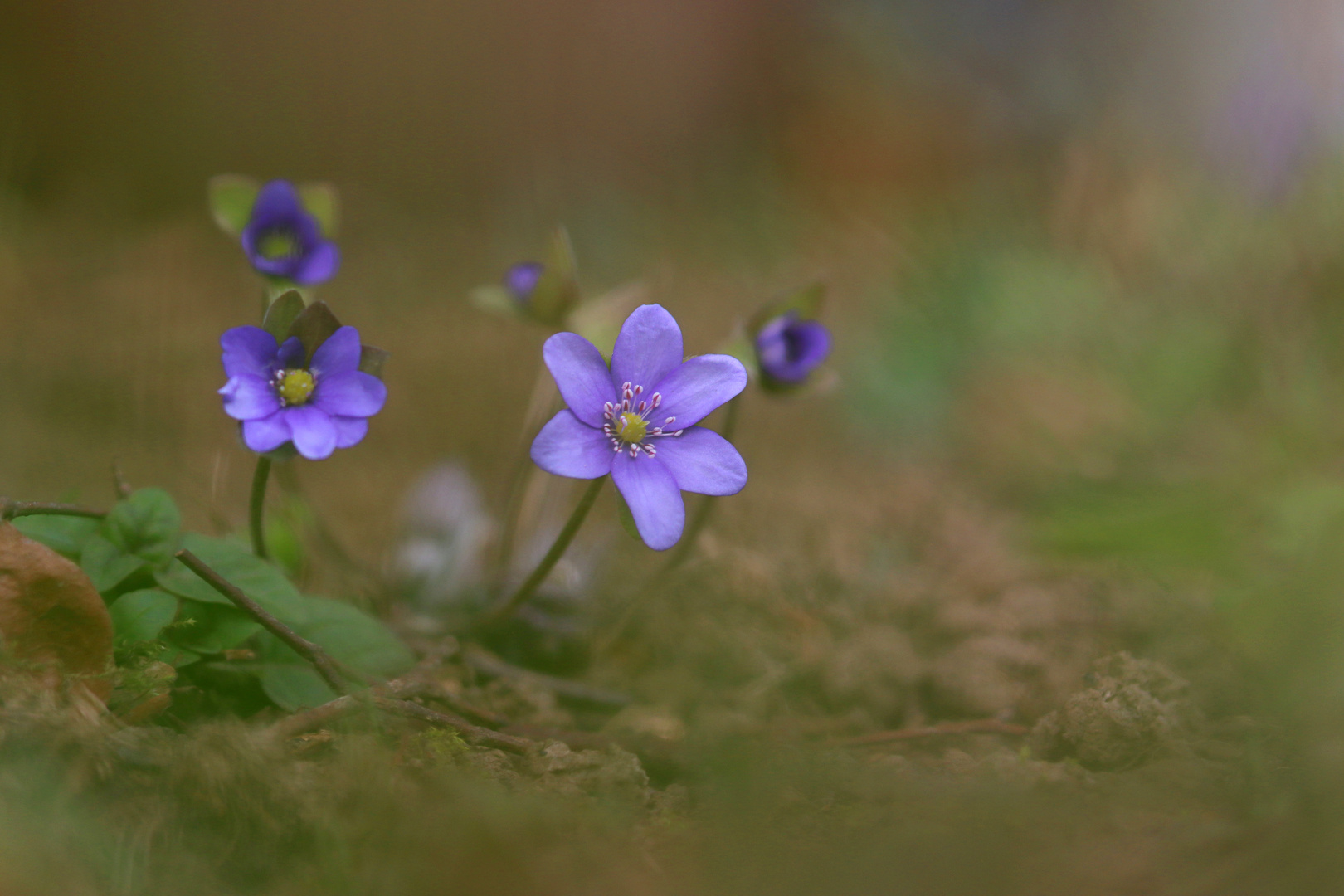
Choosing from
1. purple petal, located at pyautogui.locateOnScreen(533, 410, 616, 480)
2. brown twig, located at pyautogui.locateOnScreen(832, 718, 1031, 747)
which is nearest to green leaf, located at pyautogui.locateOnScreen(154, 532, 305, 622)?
purple petal, located at pyautogui.locateOnScreen(533, 410, 616, 480)

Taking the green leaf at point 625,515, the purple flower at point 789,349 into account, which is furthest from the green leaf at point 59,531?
the purple flower at point 789,349

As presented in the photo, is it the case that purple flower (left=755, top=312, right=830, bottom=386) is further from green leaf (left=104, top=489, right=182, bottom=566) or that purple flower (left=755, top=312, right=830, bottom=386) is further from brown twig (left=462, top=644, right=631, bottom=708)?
green leaf (left=104, top=489, right=182, bottom=566)

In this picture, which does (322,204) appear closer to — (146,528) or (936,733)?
(146,528)

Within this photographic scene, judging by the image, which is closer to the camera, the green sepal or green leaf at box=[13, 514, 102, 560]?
green leaf at box=[13, 514, 102, 560]

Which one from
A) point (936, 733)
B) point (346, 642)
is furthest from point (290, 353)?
point (936, 733)

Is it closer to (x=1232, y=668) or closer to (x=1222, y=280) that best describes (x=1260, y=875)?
(x=1232, y=668)

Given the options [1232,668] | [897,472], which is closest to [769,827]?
[1232,668]
